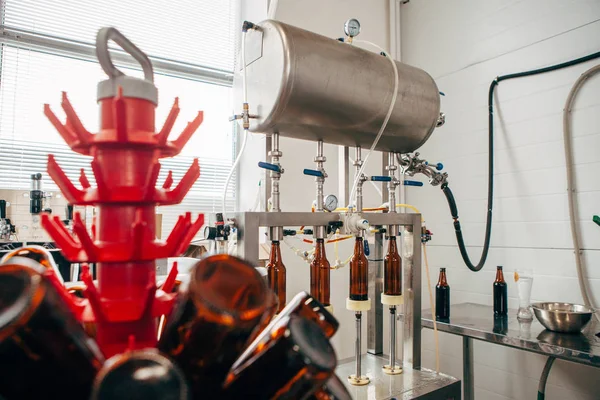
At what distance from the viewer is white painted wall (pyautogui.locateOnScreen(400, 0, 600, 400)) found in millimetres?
2055

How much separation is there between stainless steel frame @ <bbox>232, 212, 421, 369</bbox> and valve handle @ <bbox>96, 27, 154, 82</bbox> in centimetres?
67

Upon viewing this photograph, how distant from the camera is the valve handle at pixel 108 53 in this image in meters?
0.36

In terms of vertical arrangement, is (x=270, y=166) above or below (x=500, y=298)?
above

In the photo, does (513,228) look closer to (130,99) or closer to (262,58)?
(262,58)

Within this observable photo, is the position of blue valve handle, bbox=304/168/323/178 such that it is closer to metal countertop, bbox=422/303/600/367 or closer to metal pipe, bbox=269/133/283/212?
metal pipe, bbox=269/133/283/212

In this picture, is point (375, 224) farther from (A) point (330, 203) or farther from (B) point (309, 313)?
(B) point (309, 313)

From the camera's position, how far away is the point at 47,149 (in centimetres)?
230

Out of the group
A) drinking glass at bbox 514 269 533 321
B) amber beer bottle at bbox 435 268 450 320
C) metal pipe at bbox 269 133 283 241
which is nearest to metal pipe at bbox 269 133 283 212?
metal pipe at bbox 269 133 283 241

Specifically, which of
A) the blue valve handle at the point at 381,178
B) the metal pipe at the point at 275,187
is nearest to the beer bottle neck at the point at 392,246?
the blue valve handle at the point at 381,178

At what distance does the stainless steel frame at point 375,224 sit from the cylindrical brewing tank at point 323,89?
0.26 meters

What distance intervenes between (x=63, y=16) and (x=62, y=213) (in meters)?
1.17

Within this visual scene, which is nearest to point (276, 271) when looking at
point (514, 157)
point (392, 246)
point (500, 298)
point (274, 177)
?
point (274, 177)

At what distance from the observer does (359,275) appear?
52.4 inches

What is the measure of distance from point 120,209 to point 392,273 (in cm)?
119
